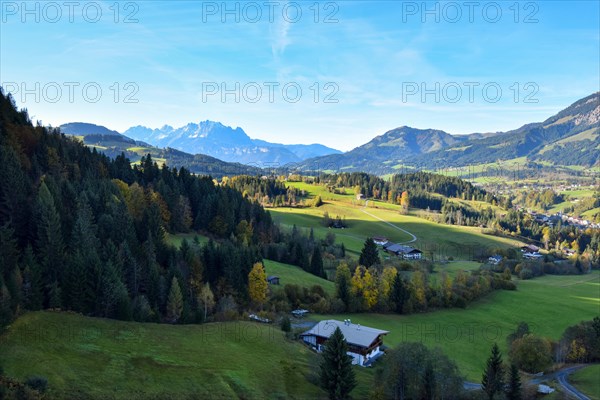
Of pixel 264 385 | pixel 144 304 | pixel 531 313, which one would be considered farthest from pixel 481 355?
pixel 144 304

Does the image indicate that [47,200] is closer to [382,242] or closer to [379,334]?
[379,334]

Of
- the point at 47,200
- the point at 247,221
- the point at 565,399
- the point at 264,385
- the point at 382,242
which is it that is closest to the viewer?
the point at 264,385

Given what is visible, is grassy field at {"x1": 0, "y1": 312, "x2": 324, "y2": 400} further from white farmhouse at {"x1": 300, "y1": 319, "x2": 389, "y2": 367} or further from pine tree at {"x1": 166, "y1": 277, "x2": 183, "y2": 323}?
white farmhouse at {"x1": 300, "y1": 319, "x2": 389, "y2": 367}

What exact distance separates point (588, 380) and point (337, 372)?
41834 mm

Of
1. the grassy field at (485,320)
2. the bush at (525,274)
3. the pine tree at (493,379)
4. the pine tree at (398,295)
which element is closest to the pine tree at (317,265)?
the pine tree at (398,295)

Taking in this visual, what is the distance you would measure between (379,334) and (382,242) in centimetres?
11519

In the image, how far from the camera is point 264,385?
46750 millimetres

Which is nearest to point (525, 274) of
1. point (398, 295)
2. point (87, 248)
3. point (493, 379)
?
point (398, 295)

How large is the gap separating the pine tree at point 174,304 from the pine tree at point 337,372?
2652cm

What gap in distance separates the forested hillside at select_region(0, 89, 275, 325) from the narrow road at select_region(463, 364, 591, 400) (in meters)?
41.1

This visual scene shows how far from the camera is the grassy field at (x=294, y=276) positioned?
312 ft

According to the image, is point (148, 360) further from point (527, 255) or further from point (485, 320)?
point (527, 255)

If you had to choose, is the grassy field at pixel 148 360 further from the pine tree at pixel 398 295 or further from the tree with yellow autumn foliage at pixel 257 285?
the pine tree at pixel 398 295

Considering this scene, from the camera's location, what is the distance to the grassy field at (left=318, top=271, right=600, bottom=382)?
245 ft
